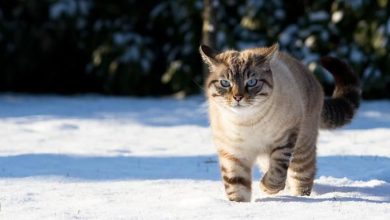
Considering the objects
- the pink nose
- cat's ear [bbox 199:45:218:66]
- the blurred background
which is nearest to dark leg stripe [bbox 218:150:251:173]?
the pink nose

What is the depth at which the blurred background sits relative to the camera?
47.4 feet

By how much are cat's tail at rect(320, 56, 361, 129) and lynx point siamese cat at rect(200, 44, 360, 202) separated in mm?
673

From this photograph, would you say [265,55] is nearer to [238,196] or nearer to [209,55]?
[209,55]

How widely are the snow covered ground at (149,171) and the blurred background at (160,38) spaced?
1708 millimetres

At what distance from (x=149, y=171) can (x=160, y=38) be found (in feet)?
32.5

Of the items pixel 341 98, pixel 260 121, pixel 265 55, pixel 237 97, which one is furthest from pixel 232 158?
pixel 341 98

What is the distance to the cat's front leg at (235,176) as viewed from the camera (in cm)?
588

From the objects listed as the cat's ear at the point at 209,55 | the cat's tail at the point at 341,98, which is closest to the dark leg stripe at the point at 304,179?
the cat's tail at the point at 341,98

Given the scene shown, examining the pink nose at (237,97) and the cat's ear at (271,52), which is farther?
the cat's ear at (271,52)

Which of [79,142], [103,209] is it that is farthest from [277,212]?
[79,142]

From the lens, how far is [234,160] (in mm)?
5887

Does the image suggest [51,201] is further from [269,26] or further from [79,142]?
[269,26]

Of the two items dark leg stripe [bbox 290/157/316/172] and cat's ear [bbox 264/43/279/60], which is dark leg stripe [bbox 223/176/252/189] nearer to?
dark leg stripe [bbox 290/157/316/172]

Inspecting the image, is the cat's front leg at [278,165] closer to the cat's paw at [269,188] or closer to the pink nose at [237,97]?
the cat's paw at [269,188]
